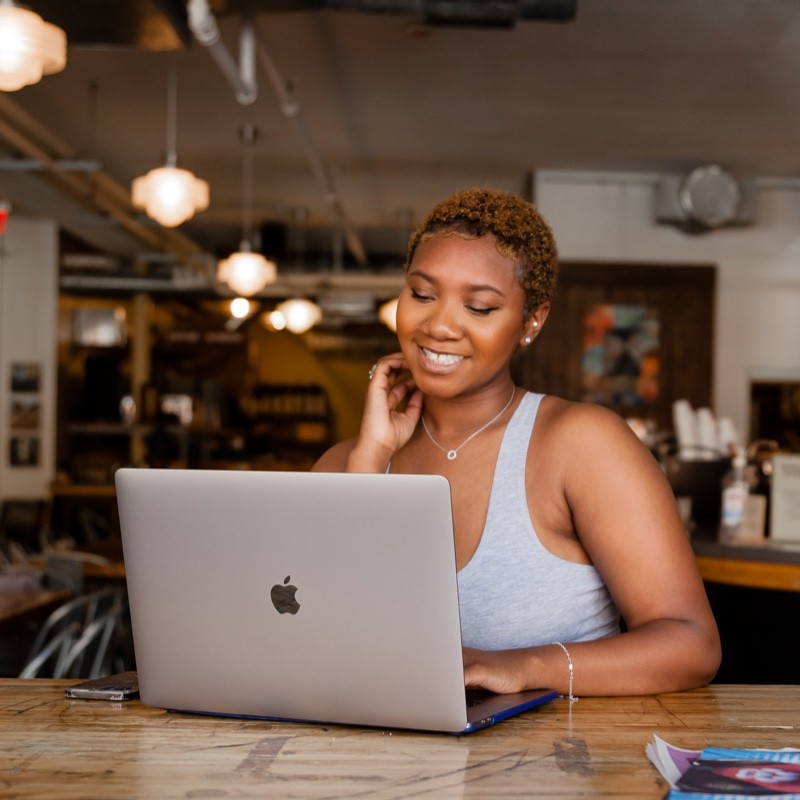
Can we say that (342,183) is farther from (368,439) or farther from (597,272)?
(368,439)

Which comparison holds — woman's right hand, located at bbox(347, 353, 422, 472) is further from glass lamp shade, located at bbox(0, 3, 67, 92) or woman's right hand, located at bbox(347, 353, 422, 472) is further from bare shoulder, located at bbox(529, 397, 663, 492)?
glass lamp shade, located at bbox(0, 3, 67, 92)

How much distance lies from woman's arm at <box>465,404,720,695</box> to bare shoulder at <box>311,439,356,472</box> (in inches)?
18.3

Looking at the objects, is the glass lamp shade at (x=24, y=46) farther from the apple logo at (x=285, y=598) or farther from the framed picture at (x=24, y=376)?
the framed picture at (x=24, y=376)

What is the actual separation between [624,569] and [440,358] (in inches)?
18.8

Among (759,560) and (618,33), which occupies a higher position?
(618,33)

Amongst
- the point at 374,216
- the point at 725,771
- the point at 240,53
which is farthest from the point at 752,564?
the point at 374,216

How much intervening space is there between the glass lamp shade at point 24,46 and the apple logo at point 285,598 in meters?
3.00

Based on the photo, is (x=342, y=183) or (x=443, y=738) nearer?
(x=443, y=738)

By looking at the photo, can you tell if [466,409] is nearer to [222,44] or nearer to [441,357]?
[441,357]

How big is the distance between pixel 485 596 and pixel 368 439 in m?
0.42

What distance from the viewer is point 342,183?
946 cm

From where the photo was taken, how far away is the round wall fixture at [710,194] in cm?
849

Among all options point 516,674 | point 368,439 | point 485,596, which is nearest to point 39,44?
point 368,439

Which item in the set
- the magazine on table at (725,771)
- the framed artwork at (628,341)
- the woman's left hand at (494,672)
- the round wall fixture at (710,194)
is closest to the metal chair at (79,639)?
the woman's left hand at (494,672)
